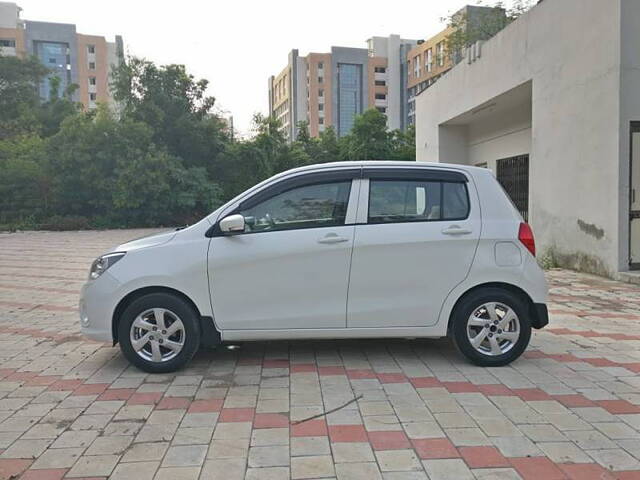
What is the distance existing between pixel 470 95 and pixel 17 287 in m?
11.5

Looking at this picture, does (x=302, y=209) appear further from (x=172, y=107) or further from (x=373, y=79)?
(x=373, y=79)

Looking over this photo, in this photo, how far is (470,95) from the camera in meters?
14.4

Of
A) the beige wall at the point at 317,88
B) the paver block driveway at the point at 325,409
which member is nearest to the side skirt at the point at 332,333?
the paver block driveway at the point at 325,409

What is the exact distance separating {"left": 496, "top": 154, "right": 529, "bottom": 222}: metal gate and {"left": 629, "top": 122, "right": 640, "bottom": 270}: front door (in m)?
4.27

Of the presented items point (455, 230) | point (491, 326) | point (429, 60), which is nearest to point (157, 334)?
point (455, 230)

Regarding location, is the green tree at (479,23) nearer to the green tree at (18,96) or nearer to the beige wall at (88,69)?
the green tree at (18,96)

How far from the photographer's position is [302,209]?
4.74 meters

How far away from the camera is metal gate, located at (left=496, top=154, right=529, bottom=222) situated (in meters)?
13.9

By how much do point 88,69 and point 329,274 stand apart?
79.5 metres

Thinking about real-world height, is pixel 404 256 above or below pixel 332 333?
above

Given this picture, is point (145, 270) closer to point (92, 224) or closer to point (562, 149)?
point (562, 149)

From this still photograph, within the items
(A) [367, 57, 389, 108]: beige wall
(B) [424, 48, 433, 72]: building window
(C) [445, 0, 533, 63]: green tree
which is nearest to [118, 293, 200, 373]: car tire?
(C) [445, 0, 533, 63]: green tree

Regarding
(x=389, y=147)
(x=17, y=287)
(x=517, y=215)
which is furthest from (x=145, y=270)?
(x=389, y=147)

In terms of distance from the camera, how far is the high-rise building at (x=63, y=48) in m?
69.5
